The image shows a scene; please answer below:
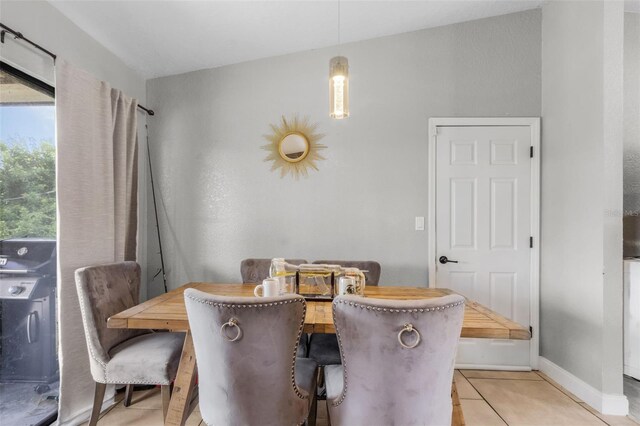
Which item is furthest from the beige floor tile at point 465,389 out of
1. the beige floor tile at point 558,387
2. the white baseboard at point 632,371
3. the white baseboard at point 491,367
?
the white baseboard at point 632,371

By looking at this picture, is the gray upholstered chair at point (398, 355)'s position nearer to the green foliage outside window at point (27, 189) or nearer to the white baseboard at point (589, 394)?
the white baseboard at point (589, 394)

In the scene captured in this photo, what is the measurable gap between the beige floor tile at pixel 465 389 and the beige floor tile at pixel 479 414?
0.05m

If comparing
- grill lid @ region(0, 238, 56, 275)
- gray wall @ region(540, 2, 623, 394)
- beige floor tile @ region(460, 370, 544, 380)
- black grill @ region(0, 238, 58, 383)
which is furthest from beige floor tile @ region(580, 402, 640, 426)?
grill lid @ region(0, 238, 56, 275)

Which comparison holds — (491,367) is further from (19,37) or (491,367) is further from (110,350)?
(19,37)

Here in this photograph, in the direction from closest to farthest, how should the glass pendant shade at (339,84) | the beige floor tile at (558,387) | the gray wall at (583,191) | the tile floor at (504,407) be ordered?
1. the glass pendant shade at (339,84)
2. the tile floor at (504,407)
3. the gray wall at (583,191)
4. the beige floor tile at (558,387)

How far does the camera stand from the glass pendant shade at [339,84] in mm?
1659

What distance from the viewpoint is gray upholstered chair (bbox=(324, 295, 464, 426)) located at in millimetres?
1107

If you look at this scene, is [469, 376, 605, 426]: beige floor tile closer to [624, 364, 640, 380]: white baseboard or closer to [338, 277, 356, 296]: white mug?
[624, 364, 640, 380]: white baseboard

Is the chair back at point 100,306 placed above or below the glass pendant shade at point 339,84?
below

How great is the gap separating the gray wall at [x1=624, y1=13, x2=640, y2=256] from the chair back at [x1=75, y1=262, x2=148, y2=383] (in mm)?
3496

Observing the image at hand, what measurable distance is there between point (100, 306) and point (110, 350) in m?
0.26

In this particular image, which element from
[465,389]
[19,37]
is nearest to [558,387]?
[465,389]

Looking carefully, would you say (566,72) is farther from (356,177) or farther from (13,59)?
(13,59)

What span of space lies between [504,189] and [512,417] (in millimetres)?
1669
